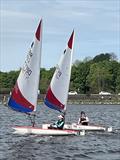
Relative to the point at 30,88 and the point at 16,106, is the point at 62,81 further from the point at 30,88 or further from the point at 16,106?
the point at 16,106

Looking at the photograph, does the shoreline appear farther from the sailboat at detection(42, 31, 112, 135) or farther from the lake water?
the lake water

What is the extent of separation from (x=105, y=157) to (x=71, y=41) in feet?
55.6

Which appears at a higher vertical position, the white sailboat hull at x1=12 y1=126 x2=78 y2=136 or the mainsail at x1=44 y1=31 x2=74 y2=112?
the mainsail at x1=44 y1=31 x2=74 y2=112

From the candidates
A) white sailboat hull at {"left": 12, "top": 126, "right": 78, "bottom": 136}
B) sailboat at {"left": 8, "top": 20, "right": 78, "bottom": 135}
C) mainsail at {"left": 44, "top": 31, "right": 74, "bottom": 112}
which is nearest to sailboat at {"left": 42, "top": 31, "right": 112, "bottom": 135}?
mainsail at {"left": 44, "top": 31, "right": 74, "bottom": 112}

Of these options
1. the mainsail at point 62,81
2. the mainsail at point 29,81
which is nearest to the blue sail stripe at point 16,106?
the mainsail at point 29,81

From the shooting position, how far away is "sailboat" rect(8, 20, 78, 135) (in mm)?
44281

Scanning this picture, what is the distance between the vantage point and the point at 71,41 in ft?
163

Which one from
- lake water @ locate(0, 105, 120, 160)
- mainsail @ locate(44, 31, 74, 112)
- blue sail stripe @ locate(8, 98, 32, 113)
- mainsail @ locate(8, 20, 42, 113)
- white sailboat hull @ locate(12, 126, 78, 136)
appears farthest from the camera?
mainsail @ locate(44, 31, 74, 112)

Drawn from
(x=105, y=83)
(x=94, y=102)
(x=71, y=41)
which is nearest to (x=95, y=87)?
(x=105, y=83)

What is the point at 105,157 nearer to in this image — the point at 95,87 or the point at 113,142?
the point at 113,142

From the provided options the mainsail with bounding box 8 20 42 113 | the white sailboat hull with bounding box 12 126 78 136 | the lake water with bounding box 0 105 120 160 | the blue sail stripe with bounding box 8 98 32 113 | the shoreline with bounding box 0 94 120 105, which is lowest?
the lake water with bounding box 0 105 120 160

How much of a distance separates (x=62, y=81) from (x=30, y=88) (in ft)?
15.1

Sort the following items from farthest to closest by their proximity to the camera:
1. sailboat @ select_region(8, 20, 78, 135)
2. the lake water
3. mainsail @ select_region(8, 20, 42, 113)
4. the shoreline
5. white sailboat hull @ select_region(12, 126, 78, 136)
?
the shoreline < mainsail @ select_region(8, 20, 42, 113) < sailboat @ select_region(8, 20, 78, 135) < white sailboat hull @ select_region(12, 126, 78, 136) < the lake water

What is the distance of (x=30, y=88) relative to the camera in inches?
1796
